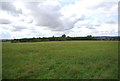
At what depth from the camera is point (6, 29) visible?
267cm

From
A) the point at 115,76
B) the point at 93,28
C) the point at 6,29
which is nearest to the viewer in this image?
the point at 115,76

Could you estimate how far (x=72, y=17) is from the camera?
2840 mm

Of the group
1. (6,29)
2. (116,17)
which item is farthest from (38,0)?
(116,17)

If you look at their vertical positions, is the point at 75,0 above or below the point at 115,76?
above

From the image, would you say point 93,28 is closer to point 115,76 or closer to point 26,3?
point 115,76

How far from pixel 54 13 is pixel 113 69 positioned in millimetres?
2043

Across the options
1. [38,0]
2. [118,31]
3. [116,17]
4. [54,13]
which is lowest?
[118,31]

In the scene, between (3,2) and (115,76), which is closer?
(115,76)

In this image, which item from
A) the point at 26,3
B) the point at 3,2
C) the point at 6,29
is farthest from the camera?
the point at 6,29

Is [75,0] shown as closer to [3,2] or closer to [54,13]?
[54,13]

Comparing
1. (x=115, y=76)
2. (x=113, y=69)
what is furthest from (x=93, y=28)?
(x=115, y=76)

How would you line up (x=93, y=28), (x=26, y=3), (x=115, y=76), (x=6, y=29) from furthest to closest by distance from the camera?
1. (x=93, y=28)
2. (x=6, y=29)
3. (x=26, y=3)
4. (x=115, y=76)

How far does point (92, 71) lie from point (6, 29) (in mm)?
2572

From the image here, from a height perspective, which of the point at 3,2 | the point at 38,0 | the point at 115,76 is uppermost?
the point at 38,0
